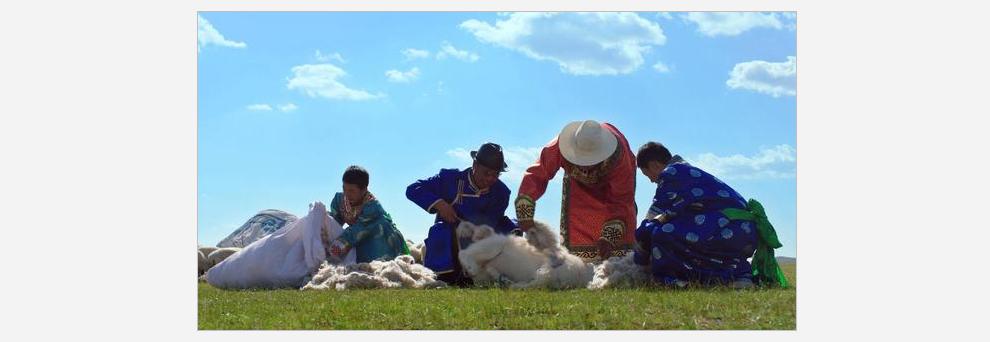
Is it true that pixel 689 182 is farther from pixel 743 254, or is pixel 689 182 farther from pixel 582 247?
pixel 582 247

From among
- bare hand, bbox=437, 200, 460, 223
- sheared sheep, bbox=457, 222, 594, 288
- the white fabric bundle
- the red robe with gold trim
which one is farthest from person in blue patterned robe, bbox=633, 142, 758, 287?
the white fabric bundle

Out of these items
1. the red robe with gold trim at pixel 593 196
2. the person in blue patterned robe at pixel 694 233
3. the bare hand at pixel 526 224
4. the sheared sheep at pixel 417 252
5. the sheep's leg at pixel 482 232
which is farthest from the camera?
the sheared sheep at pixel 417 252

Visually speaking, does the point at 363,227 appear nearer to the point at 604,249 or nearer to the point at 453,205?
the point at 453,205

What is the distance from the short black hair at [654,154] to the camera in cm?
922

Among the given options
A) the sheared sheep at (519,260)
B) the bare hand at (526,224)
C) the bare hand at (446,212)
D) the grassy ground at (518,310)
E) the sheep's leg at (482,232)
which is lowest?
the grassy ground at (518,310)

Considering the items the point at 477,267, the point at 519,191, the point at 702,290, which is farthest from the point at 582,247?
the point at 702,290

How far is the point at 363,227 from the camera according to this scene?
1018 cm

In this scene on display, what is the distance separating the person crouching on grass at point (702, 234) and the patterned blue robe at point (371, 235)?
109 inches

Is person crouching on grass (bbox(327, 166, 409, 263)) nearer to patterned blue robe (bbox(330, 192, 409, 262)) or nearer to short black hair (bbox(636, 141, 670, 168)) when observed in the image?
patterned blue robe (bbox(330, 192, 409, 262))

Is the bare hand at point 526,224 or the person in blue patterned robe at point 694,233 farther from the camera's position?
the bare hand at point 526,224

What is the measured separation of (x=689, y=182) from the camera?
28.7 feet

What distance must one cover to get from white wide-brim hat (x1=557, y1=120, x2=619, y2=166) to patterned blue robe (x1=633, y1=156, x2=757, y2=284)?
1086 mm

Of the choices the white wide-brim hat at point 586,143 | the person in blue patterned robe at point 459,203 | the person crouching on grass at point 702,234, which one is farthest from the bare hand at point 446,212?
the person crouching on grass at point 702,234

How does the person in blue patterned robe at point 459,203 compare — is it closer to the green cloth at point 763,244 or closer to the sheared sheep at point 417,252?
the sheared sheep at point 417,252
